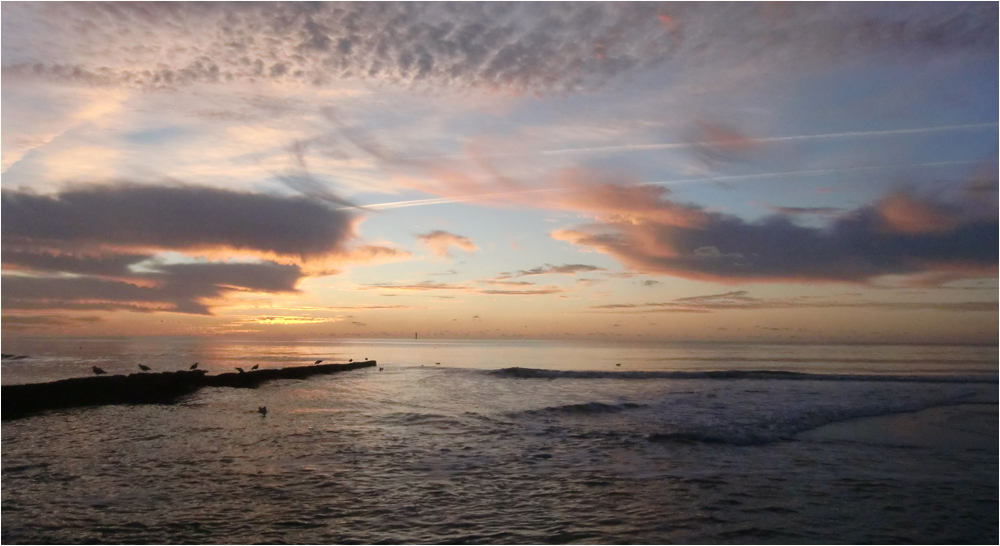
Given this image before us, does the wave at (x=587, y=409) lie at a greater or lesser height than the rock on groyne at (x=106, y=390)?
lesser

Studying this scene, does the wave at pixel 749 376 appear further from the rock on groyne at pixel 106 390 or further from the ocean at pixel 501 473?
the rock on groyne at pixel 106 390

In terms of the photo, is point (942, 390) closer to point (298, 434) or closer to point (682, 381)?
point (682, 381)

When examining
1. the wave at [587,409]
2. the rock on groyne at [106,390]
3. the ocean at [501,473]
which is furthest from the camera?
the wave at [587,409]

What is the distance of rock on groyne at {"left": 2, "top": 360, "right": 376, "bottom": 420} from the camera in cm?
1845

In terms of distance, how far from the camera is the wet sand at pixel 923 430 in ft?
49.9

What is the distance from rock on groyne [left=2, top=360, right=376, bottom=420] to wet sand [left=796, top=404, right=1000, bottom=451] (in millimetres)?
22787

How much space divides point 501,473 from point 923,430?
13.5 m

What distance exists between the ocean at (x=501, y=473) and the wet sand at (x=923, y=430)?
0.32 ft

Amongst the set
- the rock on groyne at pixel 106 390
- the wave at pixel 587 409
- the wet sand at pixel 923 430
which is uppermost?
the rock on groyne at pixel 106 390

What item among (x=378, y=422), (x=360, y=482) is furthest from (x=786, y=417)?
(x=360, y=482)

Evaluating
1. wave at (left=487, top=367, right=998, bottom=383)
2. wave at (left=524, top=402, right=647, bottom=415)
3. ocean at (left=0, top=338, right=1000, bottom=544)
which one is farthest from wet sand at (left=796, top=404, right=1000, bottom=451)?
wave at (left=487, top=367, right=998, bottom=383)

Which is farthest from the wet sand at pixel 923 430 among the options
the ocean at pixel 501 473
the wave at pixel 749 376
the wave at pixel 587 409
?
the wave at pixel 749 376

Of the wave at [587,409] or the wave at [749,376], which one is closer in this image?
the wave at [587,409]

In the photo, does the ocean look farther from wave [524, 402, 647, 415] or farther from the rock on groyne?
the rock on groyne
